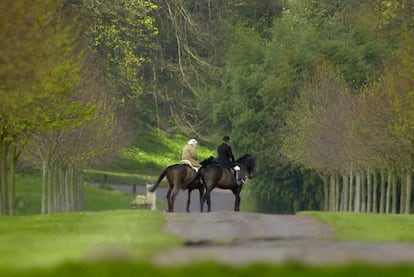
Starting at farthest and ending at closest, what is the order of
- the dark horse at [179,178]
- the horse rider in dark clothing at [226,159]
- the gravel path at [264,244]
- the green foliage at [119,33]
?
the green foliage at [119,33] → the horse rider in dark clothing at [226,159] → the dark horse at [179,178] → the gravel path at [264,244]

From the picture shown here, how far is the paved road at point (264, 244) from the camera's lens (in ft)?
63.4

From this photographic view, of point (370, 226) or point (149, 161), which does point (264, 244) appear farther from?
point (149, 161)

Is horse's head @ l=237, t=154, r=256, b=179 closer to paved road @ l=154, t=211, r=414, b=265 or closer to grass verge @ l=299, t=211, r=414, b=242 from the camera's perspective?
grass verge @ l=299, t=211, r=414, b=242

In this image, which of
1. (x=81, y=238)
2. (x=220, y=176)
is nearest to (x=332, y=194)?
(x=220, y=176)

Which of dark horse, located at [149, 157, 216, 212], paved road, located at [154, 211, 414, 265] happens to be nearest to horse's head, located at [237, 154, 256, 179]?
dark horse, located at [149, 157, 216, 212]

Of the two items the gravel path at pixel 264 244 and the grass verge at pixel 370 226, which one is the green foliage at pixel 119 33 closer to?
the grass verge at pixel 370 226

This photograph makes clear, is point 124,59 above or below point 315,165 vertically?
above

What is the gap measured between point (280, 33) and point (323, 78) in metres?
8.16

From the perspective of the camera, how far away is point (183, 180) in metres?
46.1

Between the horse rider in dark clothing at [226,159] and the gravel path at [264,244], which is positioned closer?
the gravel path at [264,244]

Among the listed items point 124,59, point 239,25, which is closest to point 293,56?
point 239,25

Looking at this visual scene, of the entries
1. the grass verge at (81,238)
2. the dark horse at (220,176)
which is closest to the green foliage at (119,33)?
the dark horse at (220,176)

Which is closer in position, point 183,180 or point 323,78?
point 183,180

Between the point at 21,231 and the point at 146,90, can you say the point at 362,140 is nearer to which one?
the point at 146,90
